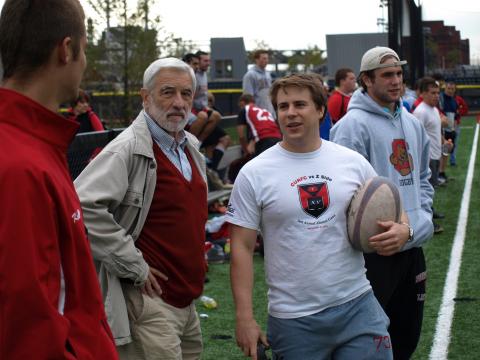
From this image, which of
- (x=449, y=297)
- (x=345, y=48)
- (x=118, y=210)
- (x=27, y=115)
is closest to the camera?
(x=27, y=115)

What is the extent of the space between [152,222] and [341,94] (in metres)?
8.54

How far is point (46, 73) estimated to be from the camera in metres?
2.43

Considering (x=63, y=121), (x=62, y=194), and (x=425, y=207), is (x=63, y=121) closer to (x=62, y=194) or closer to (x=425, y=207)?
(x=62, y=194)

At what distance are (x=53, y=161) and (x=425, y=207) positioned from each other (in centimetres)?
353

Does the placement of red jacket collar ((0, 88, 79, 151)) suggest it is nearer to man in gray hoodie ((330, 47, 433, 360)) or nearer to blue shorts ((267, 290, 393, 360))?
blue shorts ((267, 290, 393, 360))

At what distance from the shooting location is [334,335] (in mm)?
4039

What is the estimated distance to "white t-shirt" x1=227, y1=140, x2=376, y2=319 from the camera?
13.3ft

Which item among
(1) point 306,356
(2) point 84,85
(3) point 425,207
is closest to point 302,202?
(1) point 306,356

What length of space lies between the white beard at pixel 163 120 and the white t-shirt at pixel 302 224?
483 millimetres

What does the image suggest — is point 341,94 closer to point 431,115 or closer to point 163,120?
point 431,115

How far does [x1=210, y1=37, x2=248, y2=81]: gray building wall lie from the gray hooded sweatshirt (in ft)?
149

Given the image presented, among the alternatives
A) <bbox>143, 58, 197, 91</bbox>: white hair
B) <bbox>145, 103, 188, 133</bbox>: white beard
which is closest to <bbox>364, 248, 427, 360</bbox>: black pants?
<bbox>145, 103, 188, 133</bbox>: white beard

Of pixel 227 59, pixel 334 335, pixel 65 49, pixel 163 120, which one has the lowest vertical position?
pixel 334 335

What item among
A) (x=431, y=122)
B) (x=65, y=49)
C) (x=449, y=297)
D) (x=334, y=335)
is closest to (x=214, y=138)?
(x=431, y=122)
